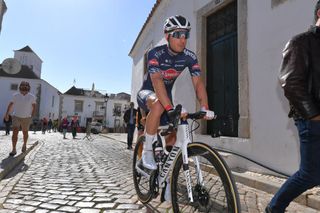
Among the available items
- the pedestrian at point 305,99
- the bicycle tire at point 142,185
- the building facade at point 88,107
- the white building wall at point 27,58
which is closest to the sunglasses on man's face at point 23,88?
the bicycle tire at point 142,185

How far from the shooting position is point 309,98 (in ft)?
5.70

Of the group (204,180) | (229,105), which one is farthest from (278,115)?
(204,180)

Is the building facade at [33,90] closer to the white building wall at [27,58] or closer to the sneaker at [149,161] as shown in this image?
the white building wall at [27,58]

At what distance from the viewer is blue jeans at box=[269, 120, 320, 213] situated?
5.77ft

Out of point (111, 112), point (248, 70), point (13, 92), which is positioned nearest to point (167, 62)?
point (248, 70)

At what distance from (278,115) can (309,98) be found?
10.7 ft

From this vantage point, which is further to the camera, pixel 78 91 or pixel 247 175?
pixel 78 91

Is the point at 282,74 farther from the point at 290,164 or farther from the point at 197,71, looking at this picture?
the point at 290,164

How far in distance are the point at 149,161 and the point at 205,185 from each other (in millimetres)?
898

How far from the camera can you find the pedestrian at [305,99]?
1748mm

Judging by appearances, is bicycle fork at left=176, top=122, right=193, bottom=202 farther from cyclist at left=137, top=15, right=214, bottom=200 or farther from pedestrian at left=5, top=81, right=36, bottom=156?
pedestrian at left=5, top=81, right=36, bottom=156

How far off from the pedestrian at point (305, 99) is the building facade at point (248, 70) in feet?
4.62

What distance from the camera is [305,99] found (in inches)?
68.2

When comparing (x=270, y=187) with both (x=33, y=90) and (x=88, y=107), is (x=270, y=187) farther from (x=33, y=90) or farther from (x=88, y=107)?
(x=88, y=107)
